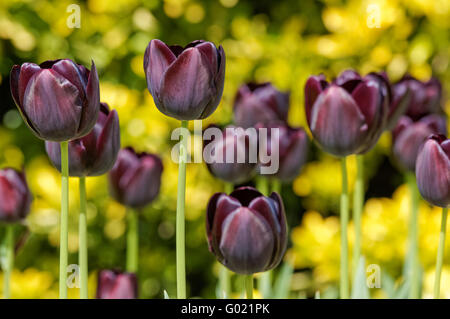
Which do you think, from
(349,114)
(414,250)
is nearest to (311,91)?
(349,114)

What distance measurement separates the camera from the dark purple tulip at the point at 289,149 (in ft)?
2.88

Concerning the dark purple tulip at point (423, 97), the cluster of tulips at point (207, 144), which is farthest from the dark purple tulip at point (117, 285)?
the dark purple tulip at point (423, 97)

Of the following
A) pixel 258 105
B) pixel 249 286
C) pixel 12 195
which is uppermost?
pixel 258 105

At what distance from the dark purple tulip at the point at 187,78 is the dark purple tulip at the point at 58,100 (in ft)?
0.20

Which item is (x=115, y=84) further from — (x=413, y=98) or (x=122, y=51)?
(x=413, y=98)

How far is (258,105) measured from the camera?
919 mm

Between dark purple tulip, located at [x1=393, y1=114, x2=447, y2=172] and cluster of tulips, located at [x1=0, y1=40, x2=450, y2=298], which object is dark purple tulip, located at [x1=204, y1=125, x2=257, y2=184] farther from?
dark purple tulip, located at [x1=393, y1=114, x2=447, y2=172]

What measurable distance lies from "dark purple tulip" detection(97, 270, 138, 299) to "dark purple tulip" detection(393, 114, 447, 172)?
0.41 meters

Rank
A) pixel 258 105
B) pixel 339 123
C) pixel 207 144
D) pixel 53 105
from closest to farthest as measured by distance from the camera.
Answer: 1. pixel 53 105
2. pixel 339 123
3. pixel 207 144
4. pixel 258 105

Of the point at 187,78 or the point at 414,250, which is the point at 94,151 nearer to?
the point at 187,78

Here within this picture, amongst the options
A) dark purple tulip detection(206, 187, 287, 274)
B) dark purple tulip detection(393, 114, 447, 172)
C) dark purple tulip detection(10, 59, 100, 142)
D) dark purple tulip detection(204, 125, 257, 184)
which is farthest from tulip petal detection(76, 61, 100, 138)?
dark purple tulip detection(393, 114, 447, 172)

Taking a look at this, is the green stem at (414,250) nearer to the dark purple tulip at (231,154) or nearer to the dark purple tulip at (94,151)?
the dark purple tulip at (231,154)

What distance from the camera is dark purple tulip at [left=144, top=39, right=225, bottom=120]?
22.8 inches

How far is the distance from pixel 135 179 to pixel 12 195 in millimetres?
156
